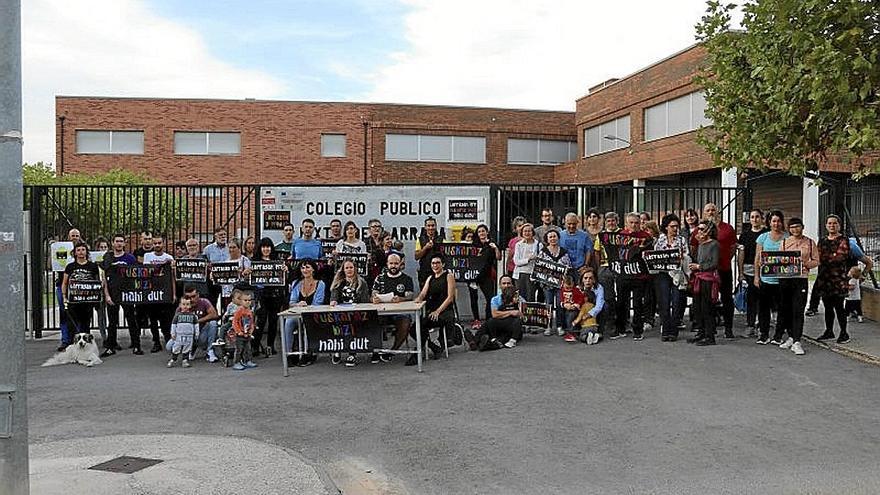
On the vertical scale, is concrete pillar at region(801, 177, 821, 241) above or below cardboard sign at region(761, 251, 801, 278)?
above

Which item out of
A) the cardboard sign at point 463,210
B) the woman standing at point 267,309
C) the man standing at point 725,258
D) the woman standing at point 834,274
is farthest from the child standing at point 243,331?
the woman standing at point 834,274

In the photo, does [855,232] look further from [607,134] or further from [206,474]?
[607,134]

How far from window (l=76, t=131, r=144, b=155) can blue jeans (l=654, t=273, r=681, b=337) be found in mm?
34660

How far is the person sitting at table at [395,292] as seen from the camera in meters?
10.8

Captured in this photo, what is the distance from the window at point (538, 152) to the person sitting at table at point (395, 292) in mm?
34250

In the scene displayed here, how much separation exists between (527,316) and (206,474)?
7104 mm

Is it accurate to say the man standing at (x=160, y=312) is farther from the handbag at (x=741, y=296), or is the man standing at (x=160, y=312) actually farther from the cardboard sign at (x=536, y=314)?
the handbag at (x=741, y=296)

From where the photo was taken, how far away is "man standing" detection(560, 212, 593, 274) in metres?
12.8

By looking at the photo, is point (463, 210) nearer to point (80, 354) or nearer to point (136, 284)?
point (136, 284)

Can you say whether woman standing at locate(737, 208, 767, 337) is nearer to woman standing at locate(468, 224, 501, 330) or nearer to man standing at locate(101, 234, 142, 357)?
woman standing at locate(468, 224, 501, 330)

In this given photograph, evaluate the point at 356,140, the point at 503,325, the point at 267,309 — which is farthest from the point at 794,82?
the point at 356,140

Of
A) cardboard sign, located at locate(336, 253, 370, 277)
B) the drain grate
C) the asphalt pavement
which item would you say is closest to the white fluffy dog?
the asphalt pavement

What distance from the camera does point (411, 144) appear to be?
43594mm

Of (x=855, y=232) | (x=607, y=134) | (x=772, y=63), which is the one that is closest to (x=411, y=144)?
(x=607, y=134)
